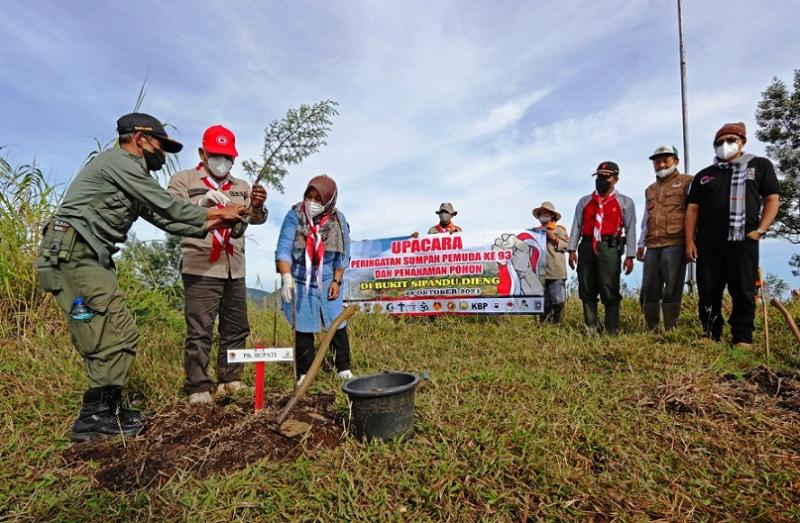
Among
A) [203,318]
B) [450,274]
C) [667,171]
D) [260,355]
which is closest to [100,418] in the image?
[203,318]

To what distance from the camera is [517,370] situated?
390cm

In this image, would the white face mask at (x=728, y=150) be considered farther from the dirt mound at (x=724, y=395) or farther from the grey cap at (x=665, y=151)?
the dirt mound at (x=724, y=395)

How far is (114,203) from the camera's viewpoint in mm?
2736

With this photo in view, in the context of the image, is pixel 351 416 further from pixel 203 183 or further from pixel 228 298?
pixel 203 183

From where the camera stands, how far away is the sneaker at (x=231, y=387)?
3492 mm

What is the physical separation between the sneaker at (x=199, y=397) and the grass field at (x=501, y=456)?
119 mm

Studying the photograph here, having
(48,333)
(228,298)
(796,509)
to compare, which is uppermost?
(228,298)

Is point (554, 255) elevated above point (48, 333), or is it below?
above

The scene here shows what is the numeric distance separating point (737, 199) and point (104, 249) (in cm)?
543

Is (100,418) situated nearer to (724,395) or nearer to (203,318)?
(203,318)

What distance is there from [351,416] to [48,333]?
3945mm


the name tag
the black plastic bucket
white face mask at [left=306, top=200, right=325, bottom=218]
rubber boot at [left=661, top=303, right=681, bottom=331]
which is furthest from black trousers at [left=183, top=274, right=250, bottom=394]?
rubber boot at [left=661, top=303, right=681, bottom=331]

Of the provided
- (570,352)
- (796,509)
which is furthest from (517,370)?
(796,509)

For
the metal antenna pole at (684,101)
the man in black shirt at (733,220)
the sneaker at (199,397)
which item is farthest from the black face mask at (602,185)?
the metal antenna pole at (684,101)
